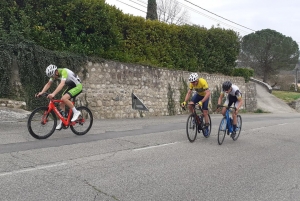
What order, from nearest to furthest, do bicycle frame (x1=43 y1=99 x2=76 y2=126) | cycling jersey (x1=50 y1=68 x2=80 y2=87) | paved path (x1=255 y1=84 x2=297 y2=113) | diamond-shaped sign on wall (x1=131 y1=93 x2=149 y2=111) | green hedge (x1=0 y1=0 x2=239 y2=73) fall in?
bicycle frame (x1=43 y1=99 x2=76 y2=126), cycling jersey (x1=50 y1=68 x2=80 y2=87), green hedge (x1=0 y1=0 x2=239 y2=73), diamond-shaped sign on wall (x1=131 y1=93 x2=149 y2=111), paved path (x1=255 y1=84 x2=297 y2=113)

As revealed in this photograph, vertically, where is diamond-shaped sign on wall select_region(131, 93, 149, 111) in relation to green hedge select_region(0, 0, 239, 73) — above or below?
below

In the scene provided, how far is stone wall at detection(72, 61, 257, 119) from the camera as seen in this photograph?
1472 centimetres

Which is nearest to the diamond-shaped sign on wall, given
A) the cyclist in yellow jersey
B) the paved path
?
the cyclist in yellow jersey

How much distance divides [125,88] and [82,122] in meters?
7.01

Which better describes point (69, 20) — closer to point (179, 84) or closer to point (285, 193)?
point (179, 84)

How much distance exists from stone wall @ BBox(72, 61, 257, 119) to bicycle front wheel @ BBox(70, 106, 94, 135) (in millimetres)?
4672

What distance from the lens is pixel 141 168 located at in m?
6.27

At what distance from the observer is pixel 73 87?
29.9ft

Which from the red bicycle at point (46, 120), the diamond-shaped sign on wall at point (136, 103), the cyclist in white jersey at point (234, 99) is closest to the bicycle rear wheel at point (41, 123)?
the red bicycle at point (46, 120)

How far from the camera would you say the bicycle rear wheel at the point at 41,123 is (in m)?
8.17

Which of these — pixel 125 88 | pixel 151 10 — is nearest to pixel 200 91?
pixel 125 88

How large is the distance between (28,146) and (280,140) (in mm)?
7593

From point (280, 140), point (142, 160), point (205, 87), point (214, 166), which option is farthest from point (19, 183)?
point (280, 140)

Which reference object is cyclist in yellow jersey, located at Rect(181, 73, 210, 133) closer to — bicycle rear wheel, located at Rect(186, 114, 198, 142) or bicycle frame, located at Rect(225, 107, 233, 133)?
bicycle rear wheel, located at Rect(186, 114, 198, 142)
